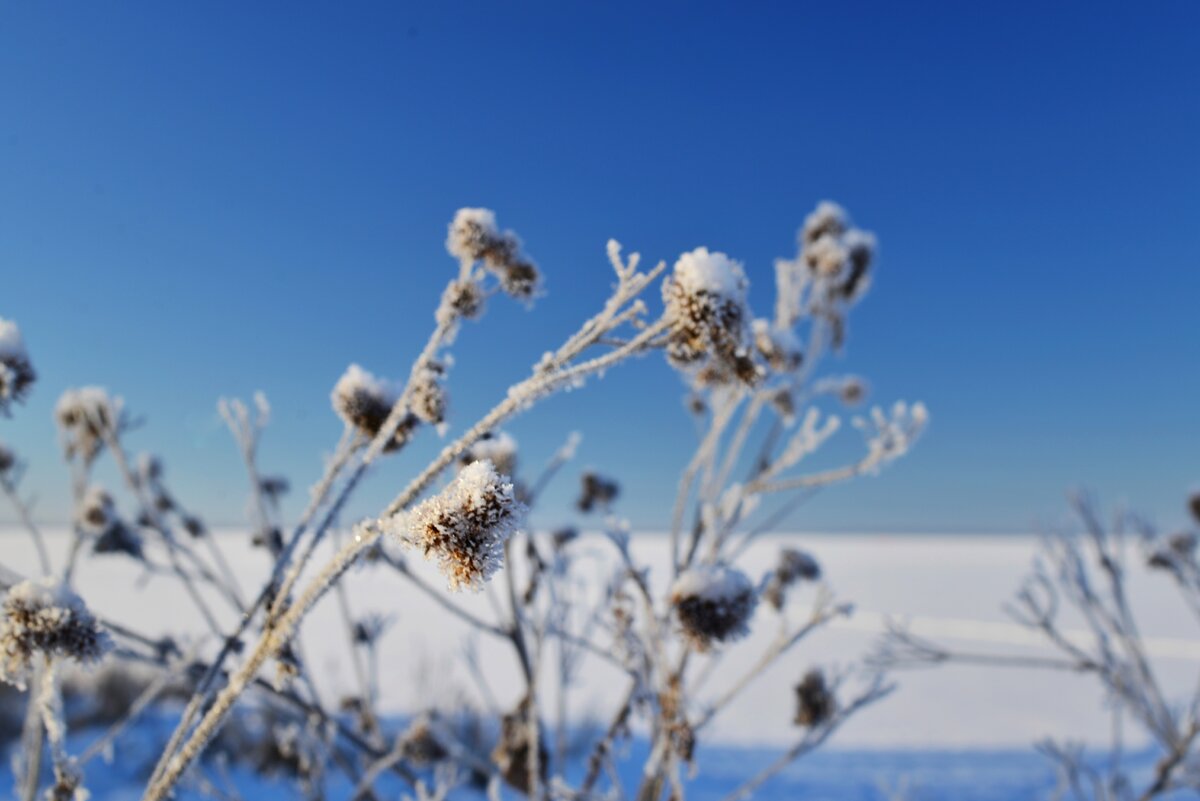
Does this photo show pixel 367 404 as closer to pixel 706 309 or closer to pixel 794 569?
pixel 706 309

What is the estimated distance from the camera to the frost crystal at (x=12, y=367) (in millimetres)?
1267

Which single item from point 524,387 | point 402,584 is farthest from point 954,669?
point 402,584

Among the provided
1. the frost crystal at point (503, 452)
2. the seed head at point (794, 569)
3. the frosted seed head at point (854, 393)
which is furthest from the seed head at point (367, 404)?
the frosted seed head at point (854, 393)

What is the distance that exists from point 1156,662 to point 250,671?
18.3 meters

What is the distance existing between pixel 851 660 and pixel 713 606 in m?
3.29

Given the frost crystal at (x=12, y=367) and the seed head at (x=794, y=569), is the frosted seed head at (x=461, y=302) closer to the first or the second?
the frost crystal at (x=12, y=367)

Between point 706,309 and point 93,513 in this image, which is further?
point 93,513

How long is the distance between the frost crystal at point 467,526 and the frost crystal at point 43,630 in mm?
677

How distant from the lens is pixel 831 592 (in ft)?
5.80

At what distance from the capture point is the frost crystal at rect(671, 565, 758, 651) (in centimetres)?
161

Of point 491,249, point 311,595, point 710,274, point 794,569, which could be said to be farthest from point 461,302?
point 794,569

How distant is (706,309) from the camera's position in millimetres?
1100

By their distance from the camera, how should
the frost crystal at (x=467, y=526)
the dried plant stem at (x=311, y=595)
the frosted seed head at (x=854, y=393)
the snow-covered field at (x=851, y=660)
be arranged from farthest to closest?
the snow-covered field at (x=851, y=660), the frosted seed head at (x=854, y=393), the dried plant stem at (x=311, y=595), the frost crystal at (x=467, y=526)

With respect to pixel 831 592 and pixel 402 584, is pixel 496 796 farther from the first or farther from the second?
pixel 402 584
